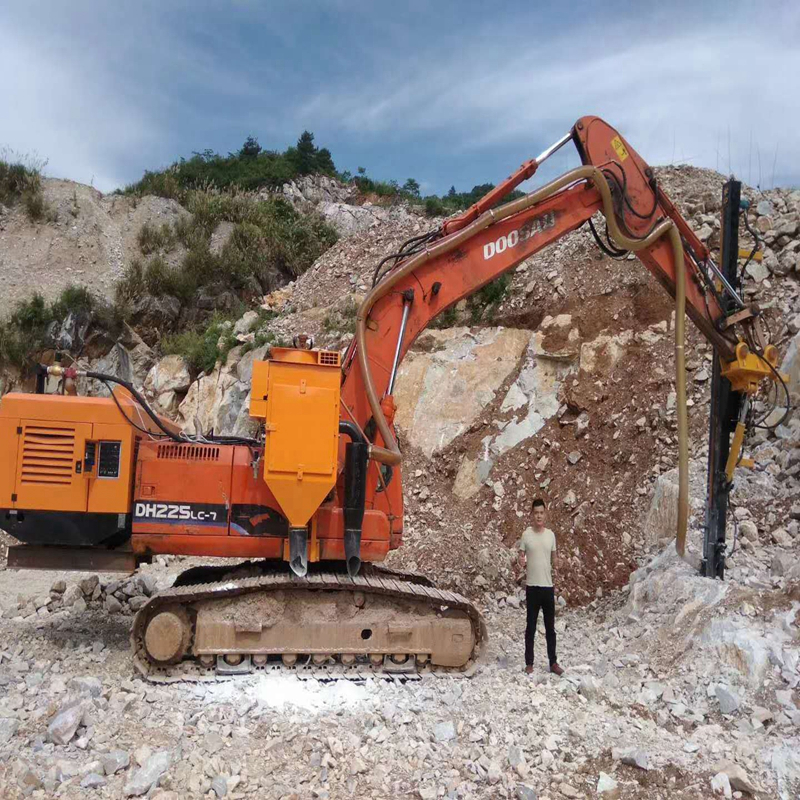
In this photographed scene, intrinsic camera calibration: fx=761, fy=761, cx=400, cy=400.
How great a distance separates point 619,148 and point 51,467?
5.26 meters

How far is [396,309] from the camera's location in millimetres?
6148

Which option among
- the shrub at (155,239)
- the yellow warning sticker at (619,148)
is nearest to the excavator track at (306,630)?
the yellow warning sticker at (619,148)

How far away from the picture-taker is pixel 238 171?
26891 mm

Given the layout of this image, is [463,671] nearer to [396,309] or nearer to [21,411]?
[396,309]

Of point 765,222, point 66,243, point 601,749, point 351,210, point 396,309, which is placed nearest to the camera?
point 601,749

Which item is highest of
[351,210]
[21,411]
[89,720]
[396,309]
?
[351,210]

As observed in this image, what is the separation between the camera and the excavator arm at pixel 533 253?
19.9ft

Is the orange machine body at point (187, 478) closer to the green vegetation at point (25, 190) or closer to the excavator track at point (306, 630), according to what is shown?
the excavator track at point (306, 630)

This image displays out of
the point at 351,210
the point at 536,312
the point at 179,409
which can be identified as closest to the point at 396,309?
the point at 536,312

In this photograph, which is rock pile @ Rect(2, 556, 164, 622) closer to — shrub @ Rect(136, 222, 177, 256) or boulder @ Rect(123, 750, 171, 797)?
boulder @ Rect(123, 750, 171, 797)

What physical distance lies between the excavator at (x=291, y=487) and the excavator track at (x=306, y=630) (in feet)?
0.04

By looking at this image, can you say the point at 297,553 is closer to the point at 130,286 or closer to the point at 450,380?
the point at 450,380

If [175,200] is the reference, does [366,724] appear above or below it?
below

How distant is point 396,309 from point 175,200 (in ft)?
61.8
